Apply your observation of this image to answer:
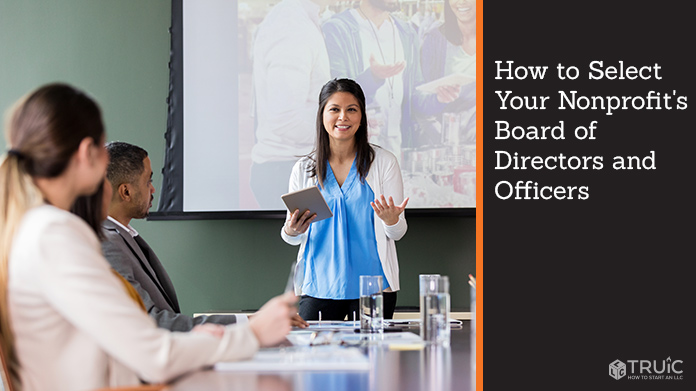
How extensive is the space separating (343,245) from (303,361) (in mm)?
1332

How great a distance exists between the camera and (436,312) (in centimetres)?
173

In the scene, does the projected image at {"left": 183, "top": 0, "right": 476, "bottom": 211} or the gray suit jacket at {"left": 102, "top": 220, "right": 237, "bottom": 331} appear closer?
the gray suit jacket at {"left": 102, "top": 220, "right": 237, "bottom": 331}

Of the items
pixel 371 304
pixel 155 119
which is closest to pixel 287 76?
pixel 155 119

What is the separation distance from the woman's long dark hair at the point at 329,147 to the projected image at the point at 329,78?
82 centimetres

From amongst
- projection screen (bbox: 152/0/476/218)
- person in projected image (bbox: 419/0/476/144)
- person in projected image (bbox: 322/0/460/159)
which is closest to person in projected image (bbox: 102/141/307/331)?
projection screen (bbox: 152/0/476/218)

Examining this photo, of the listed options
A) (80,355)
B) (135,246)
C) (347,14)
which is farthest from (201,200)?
(80,355)

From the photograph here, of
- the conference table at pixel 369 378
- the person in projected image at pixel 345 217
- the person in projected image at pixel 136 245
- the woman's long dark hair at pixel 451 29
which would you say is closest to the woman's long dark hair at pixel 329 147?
the person in projected image at pixel 345 217

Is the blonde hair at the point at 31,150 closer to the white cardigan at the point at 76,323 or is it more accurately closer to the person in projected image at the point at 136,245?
the white cardigan at the point at 76,323

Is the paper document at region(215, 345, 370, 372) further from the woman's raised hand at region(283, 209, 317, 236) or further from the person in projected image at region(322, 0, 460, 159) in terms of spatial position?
the person in projected image at region(322, 0, 460, 159)

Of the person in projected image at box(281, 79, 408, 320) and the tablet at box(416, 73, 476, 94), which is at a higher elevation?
the tablet at box(416, 73, 476, 94)

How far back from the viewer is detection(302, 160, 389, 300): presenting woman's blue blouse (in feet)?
8.59
